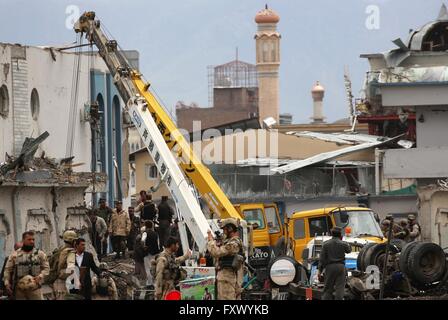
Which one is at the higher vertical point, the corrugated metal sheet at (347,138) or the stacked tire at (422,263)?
the corrugated metal sheet at (347,138)

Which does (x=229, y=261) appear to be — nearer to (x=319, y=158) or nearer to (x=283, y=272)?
(x=283, y=272)

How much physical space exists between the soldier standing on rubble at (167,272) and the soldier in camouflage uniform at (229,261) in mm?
624

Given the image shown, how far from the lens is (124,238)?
41719 millimetres

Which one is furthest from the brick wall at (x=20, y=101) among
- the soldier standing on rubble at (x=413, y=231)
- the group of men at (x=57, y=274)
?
the group of men at (x=57, y=274)

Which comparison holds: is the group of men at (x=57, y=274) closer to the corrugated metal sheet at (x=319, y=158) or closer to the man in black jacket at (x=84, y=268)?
the man in black jacket at (x=84, y=268)

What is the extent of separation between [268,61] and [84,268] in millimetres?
128303

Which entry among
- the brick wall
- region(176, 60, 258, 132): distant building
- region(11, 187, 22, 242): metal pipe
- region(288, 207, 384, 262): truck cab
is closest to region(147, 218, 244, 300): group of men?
region(11, 187, 22, 242): metal pipe

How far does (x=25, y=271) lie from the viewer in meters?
24.1

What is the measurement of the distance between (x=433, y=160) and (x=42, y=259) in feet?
130

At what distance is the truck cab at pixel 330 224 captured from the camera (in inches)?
1369

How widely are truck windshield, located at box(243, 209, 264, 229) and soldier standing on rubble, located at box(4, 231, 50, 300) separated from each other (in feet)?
50.7

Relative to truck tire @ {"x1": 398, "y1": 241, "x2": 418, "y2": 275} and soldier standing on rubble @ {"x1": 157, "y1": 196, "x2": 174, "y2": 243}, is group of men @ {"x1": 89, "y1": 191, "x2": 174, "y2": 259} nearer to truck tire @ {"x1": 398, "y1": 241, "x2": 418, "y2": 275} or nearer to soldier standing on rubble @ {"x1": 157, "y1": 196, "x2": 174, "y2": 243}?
soldier standing on rubble @ {"x1": 157, "y1": 196, "x2": 174, "y2": 243}
